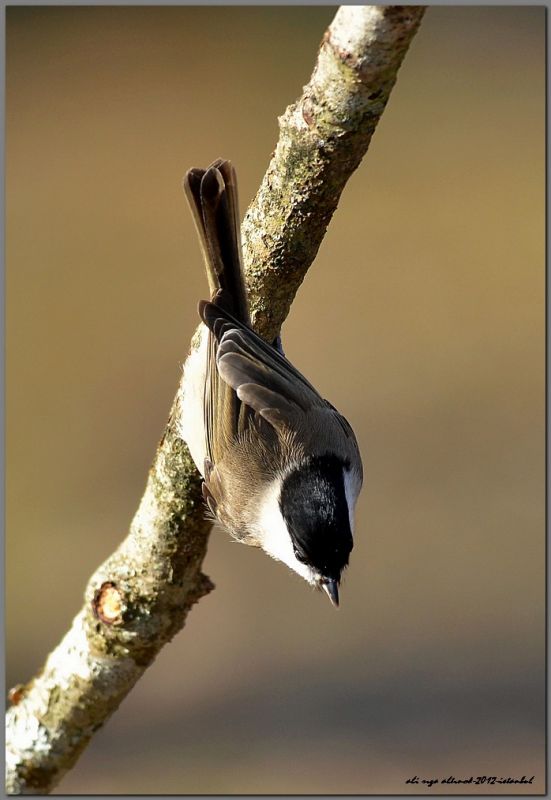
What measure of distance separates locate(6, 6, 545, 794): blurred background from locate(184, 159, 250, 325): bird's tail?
1231 millimetres

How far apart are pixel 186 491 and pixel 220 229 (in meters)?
0.41

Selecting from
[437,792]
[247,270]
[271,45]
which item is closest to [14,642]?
[437,792]

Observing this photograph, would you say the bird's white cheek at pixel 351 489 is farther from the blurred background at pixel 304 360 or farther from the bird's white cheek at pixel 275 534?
the blurred background at pixel 304 360

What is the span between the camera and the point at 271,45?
10.2 feet

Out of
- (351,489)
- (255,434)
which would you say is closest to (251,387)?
(255,434)

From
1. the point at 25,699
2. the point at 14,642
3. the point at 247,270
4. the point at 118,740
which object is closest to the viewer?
the point at 247,270

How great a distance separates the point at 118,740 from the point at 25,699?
3.10ft

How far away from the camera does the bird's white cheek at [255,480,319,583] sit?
4.48 feet

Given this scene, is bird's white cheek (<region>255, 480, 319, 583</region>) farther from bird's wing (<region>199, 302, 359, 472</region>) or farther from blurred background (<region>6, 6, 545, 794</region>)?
blurred background (<region>6, 6, 545, 794</region>)

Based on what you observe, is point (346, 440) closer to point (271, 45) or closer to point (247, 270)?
point (247, 270)

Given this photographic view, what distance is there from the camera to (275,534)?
1421 millimetres

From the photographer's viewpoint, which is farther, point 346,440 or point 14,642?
point 14,642

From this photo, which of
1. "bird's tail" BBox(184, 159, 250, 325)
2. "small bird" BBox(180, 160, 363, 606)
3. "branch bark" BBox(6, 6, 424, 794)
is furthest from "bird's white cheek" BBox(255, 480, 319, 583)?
"bird's tail" BBox(184, 159, 250, 325)

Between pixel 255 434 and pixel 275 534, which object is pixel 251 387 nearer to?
pixel 255 434
